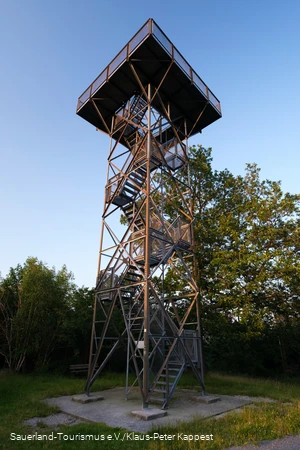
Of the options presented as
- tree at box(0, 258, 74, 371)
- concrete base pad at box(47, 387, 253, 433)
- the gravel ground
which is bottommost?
concrete base pad at box(47, 387, 253, 433)

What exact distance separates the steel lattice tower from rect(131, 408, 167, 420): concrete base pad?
0.51 meters

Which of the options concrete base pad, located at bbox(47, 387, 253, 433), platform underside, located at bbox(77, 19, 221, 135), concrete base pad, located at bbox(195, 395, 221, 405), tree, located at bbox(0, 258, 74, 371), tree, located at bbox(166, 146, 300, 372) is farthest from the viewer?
tree, located at bbox(0, 258, 74, 371)

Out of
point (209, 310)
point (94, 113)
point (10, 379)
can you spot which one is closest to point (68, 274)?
point (10, 379)

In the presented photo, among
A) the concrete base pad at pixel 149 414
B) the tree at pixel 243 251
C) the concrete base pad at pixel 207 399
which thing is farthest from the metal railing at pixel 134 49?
the concrete base pad at pixel 207 399

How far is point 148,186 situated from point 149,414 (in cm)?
714

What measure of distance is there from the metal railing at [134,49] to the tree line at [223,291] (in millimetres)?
4293

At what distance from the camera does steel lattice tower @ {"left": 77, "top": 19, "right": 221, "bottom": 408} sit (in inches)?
416

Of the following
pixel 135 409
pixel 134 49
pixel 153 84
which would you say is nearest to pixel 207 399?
pixel 135 409

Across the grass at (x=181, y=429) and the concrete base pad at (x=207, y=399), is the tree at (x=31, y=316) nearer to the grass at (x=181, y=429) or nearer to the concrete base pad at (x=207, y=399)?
the grass at (x=181, y=429)

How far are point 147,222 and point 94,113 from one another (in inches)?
315

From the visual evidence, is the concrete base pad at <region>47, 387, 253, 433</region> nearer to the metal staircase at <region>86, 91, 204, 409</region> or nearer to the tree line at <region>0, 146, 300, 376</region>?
the metal staircase at <region>86, 91, 204, 409</region>

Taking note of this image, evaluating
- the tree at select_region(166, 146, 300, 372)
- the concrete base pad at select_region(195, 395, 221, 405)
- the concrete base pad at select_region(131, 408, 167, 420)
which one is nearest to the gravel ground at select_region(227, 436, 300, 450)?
the concrete base pad at select_region(131, 408, 167, 420)

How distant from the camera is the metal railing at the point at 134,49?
456 inches

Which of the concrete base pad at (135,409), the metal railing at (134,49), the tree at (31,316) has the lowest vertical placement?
the concrete base pad at (135,409)
